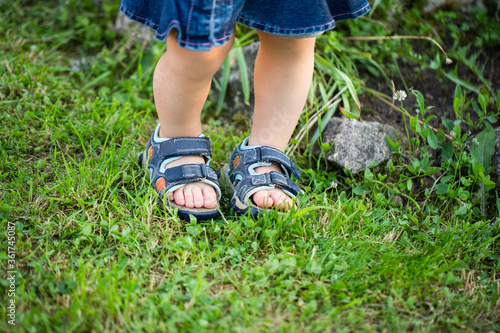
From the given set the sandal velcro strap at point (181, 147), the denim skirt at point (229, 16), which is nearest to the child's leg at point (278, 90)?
the denim skirt at point (229, 16)

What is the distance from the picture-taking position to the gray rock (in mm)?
1919

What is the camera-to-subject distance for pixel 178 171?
1.59 metres

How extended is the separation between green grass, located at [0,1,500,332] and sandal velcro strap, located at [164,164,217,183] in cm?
12

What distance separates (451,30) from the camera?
110 inches

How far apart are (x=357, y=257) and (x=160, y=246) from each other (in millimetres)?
705

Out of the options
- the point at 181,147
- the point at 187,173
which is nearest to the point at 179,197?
the point at 187,173

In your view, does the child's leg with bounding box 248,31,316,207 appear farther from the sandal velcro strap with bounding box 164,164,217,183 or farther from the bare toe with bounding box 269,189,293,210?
the sandal velcro strap with bounding box 164,164,217,183

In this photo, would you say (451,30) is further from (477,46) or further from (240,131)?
(240,131)

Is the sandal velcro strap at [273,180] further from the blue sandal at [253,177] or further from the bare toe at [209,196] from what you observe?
the bare toe at [209,196]

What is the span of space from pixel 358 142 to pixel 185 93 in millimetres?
925

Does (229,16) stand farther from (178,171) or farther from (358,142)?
(358,142)

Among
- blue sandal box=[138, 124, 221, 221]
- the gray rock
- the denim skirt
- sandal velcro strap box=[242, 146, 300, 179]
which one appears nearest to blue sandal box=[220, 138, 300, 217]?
sandal velcro strap box=[242, 146, 300, 179]

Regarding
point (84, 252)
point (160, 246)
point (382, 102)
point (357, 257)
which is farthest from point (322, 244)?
point (382, 102)

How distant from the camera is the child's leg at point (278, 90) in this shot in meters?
1.54
